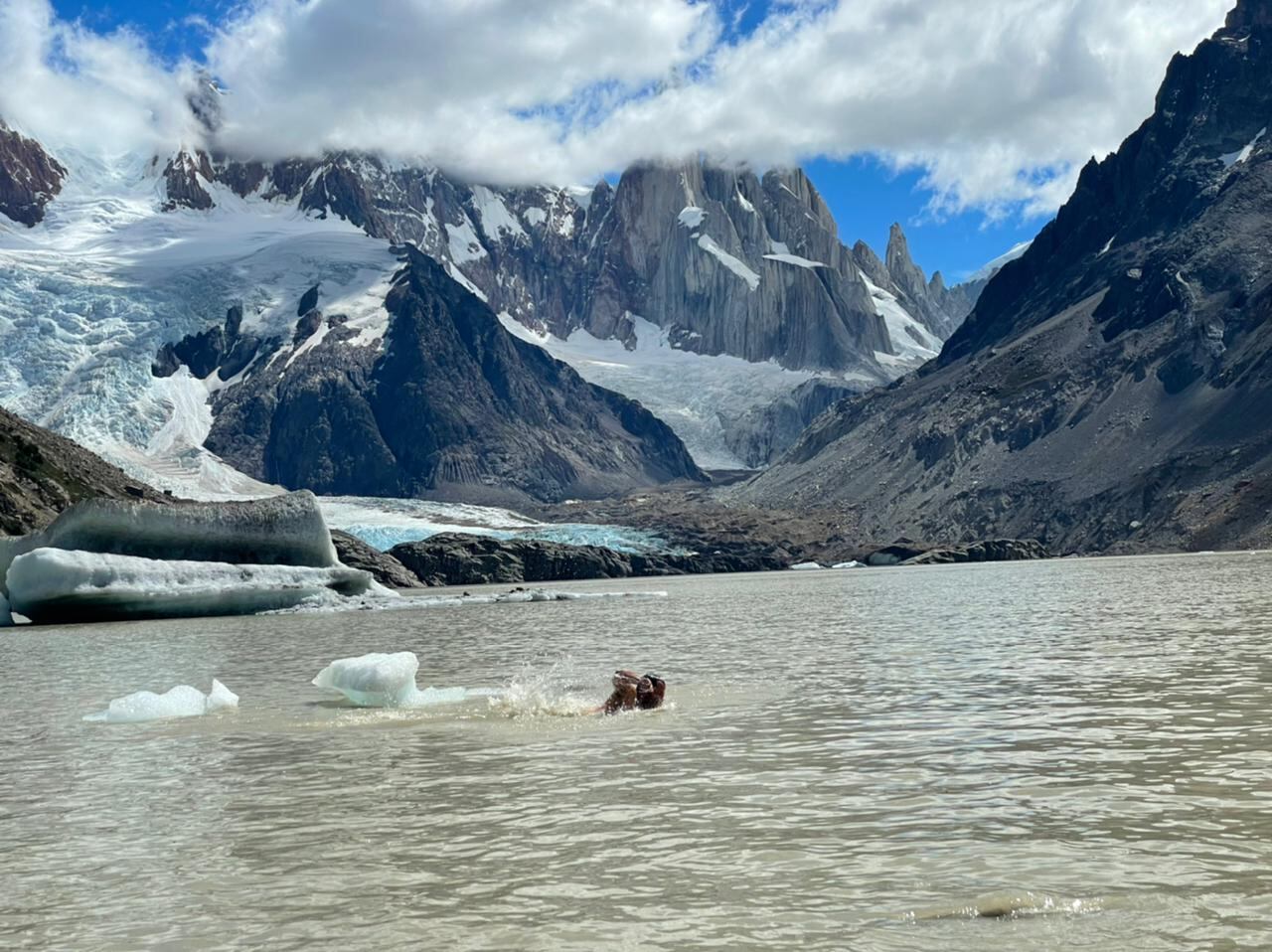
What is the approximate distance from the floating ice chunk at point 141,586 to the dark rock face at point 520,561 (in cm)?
8691

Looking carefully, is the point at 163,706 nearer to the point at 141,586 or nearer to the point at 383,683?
the point at 383,683

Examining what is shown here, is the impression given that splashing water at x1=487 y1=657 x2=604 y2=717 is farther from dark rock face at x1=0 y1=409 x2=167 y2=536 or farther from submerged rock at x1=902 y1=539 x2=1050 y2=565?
submerged rock at x1=902 y1=539 x2=1050 y2=565

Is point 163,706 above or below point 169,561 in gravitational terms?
below

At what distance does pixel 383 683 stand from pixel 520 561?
140m

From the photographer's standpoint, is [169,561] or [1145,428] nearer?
[169,561]

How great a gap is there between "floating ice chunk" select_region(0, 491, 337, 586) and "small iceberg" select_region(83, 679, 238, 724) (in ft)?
121

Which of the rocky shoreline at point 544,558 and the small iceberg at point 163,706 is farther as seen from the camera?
the rocky shoreline at point 544,558

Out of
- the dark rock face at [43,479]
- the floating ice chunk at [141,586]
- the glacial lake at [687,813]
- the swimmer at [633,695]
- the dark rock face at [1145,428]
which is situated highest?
the dark rock face at [1145,428]

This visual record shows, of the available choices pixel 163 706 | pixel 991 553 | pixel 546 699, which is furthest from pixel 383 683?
pixel 991 553

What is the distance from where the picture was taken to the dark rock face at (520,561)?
155m

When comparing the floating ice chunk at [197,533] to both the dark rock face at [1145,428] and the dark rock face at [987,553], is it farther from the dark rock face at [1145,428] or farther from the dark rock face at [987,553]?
the dark rock face at [987,553]

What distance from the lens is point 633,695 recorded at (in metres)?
21.5

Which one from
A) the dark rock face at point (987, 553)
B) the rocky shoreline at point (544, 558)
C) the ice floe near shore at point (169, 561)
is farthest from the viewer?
the dark rock face at point (987, 553)

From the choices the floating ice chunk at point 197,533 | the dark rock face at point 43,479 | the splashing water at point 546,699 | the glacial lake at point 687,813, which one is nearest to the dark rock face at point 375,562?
the dark rock face at point 43,479
